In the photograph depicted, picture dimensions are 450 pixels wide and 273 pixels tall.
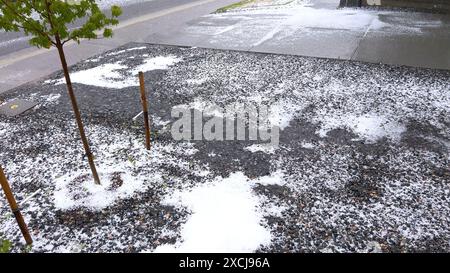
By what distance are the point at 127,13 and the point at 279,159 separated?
39.0ft

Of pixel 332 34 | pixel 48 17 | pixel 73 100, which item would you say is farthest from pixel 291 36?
pixel 48 17

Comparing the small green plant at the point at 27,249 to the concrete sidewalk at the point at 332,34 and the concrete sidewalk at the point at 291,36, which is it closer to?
the concrete sidewalk at the point at 291,36

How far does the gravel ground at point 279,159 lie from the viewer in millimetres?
3500

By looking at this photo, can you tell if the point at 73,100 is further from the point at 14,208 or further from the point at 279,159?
the point at 279,159

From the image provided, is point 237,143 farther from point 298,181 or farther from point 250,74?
point 250,74

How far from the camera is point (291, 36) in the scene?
9.75 metres

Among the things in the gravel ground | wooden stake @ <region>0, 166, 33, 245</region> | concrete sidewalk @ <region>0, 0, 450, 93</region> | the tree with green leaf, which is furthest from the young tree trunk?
concrete sidewalk @ <region>0, 0, 450, 93</region>

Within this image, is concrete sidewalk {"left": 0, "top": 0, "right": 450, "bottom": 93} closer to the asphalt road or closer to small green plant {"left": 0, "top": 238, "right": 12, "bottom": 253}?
the asphalt road

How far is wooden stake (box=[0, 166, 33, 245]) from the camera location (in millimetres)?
3055

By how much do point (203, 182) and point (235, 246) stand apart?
1.08 meters
